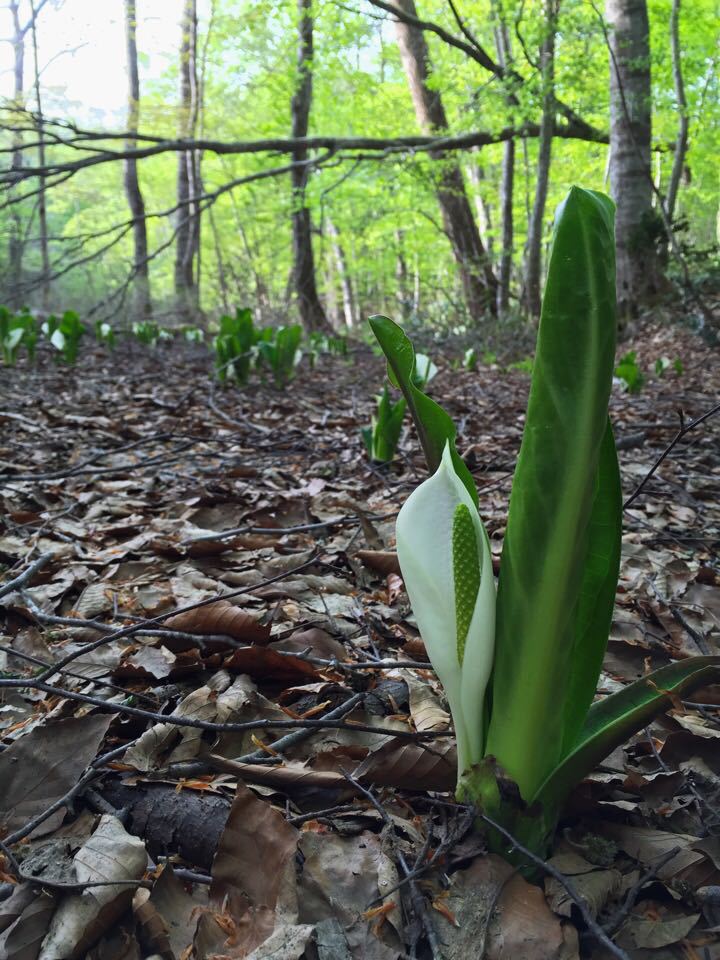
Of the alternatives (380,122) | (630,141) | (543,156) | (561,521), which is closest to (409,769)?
(561,521)

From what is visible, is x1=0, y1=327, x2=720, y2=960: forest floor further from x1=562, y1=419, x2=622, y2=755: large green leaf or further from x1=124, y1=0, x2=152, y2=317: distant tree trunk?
x1=124, y1=0, x2=152, y2=317: distant tree trunk

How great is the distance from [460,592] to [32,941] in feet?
1.68

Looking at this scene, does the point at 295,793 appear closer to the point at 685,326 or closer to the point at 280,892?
the point at 280,892

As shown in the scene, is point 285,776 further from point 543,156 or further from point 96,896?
point 543,156

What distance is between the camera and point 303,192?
7738 mm

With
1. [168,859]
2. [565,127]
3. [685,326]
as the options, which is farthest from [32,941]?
[565,127]

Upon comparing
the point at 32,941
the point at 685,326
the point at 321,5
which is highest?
the point at 321,5

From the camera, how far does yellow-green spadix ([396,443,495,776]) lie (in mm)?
620

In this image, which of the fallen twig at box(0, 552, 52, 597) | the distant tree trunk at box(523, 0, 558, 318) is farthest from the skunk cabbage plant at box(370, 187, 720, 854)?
the distant tree trunk at box(523, 0, 558, 318)

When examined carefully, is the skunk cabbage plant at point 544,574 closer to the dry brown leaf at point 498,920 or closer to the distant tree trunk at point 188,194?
the dry brown leaf at point 498,920

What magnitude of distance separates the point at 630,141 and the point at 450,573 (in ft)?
17.7

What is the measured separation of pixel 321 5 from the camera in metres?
5.45

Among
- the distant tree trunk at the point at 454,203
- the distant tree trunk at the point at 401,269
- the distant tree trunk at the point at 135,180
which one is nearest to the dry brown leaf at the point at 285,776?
the distant tree trunk at the point at 454,203

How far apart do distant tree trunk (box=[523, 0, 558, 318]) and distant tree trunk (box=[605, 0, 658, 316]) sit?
468 millimetres
